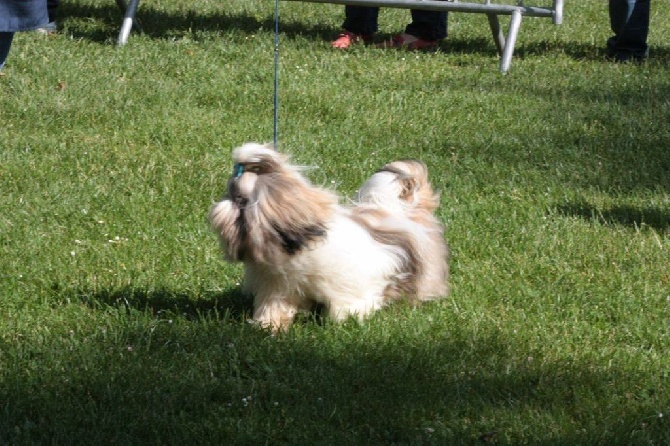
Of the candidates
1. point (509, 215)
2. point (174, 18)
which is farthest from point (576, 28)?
point (509, 215)

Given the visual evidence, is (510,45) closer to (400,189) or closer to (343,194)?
(343,194)

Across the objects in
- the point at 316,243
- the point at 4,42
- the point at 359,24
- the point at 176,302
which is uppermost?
the point at 4,42

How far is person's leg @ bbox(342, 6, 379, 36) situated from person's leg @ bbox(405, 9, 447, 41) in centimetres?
35

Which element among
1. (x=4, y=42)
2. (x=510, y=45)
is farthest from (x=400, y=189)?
(x=510, y=45)

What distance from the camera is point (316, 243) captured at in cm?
468

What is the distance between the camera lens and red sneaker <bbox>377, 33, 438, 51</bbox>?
10.7m

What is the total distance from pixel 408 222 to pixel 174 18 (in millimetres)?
6840

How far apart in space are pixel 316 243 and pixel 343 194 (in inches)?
89.0

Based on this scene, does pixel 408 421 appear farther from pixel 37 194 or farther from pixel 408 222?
pixel 37 194

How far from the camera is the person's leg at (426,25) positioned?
1082 centimetres

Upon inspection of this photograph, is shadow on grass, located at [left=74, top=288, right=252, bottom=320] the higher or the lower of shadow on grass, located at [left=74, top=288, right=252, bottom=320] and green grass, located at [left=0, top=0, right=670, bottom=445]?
the lower

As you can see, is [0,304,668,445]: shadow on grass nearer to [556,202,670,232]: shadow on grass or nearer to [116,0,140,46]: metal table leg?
[556,202,670,232]: shadow on grass

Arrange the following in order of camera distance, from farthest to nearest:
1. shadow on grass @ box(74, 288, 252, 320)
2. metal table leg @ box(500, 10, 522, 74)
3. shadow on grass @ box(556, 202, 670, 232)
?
1. metal table leg @ box(500, 10, 522, 74)
2. shadow on grass @ box(556, 202, 670, 232)
3. shadow on grass @ box(74, 288, 252, 320)

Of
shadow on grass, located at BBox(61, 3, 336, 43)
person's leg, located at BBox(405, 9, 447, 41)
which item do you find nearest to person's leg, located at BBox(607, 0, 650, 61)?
person's leg, located at BBox(405, 9, 447, 41)
